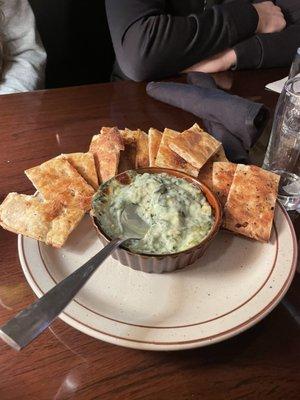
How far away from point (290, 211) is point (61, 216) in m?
0.46

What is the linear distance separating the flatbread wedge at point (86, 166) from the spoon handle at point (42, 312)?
23cm

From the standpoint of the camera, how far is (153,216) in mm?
732

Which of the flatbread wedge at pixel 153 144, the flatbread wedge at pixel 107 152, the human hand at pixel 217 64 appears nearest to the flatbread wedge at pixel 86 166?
the flatbread wedge at pixel 107 152

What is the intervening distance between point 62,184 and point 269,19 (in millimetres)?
1103

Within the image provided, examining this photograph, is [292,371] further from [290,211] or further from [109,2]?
[109,2]

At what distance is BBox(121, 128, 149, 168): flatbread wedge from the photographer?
2.98 feet

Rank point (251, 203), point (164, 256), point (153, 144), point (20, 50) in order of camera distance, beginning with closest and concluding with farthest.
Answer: point (164, 256) < point (251, 203) < point (153, 144) < point (20, 50)

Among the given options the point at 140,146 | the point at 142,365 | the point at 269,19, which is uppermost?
the point at 269,19

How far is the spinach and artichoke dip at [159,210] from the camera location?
70 centimetres

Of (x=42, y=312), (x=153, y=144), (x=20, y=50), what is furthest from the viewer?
(x=20, y=50)

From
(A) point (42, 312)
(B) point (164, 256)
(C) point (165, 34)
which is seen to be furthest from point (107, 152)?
(C) point (165, 34)

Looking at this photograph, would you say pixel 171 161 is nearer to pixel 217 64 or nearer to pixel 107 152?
pixel 107 152

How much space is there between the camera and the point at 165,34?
52.7 inches

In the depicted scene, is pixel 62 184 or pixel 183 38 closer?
pixel 62 184
